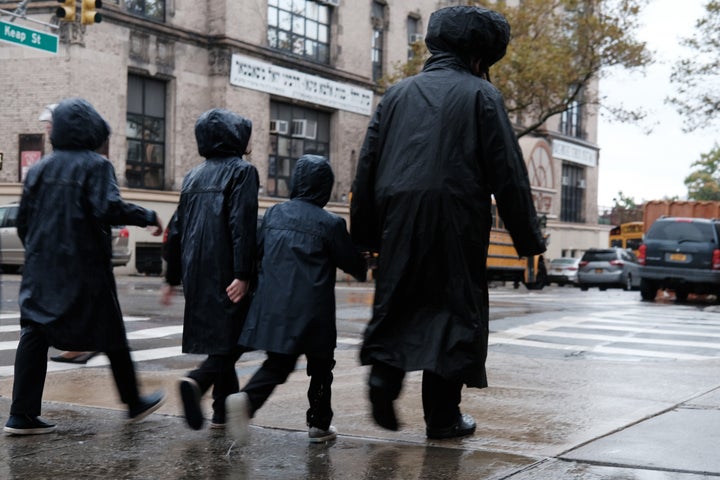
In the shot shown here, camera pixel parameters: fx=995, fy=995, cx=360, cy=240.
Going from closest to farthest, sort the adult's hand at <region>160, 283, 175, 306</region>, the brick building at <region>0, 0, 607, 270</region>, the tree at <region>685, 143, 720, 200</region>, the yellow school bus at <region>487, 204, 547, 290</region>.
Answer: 1. the adult's hand at <region>160, 283, 175, 306</region>
2. the brick building at <region>0, 0, 607, 270</region>
3. the yellow school bus at <region>487, 204, 547, 290</region>
4. the tree at <region>685, 143, 720, 200</region>

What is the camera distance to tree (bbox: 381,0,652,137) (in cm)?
3291

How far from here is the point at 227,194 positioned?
196 inches

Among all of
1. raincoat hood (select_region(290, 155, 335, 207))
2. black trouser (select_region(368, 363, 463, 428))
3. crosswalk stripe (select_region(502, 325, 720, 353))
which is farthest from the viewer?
crosswalk stripe (select_region(502, 325, 720, 353))

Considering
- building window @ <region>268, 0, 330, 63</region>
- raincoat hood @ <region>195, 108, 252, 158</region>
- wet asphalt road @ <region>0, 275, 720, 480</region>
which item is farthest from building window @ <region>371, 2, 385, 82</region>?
raincoat hood @ <region>195, 108, 252, 158</region>

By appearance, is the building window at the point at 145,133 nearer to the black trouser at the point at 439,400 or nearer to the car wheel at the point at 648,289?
the car wheel at the point at 648,289

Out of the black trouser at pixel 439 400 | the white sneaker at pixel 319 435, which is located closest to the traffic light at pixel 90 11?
the white sneaker at pixel 319 435

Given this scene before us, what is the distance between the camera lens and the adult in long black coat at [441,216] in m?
4.40

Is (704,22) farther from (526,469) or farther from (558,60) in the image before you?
(526,469)

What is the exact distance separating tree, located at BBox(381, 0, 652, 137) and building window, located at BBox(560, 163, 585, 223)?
18.5 m

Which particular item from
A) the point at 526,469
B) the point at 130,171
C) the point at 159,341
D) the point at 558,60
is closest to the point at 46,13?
the point at 130,171

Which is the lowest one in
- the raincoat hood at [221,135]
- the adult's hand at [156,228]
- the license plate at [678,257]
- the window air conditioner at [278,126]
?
the license plate at [678,257]

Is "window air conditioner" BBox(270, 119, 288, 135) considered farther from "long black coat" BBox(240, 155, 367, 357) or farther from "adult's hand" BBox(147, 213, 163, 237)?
"long black coat" BBox(240, 155, 367, 357)

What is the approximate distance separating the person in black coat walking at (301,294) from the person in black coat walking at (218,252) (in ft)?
0.33

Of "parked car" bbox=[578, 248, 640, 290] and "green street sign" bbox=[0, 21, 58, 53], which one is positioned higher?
"green street sign" bbox=[0, 21, 58, 53]
